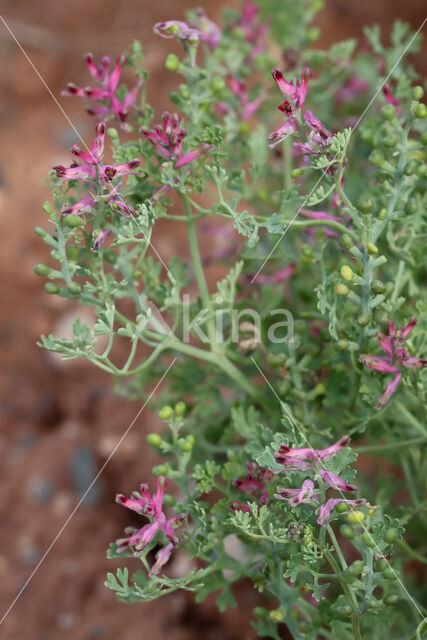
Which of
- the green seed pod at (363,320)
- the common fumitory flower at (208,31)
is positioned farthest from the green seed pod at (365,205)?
the common fumitory flower at (208,31)

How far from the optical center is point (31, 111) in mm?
3197

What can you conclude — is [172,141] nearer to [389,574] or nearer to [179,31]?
[179,31]

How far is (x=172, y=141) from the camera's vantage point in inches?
44.9

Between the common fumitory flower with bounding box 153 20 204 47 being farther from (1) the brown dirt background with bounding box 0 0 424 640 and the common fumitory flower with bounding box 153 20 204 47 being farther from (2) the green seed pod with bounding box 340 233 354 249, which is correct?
(1) the brown dirt background with bounding box 0 0 424 640

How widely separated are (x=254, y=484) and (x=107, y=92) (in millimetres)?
711

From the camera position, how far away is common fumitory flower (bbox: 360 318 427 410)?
3.63 feet

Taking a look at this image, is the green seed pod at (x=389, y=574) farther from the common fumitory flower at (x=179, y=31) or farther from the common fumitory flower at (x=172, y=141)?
the common fumitory flower at (x=179, y=31)

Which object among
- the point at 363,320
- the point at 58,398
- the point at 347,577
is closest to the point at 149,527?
the point at 347,577

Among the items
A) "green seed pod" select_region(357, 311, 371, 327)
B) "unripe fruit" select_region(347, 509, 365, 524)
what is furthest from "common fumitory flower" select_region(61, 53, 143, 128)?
"unripe fruit" select_region(347, 509, 365, 524)

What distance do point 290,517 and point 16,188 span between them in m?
2.24

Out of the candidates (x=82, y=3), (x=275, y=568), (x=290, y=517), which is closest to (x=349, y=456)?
(x=290, y=517)

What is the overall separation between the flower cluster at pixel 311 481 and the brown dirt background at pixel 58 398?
3.15 ft

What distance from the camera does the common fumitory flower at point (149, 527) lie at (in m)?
1.06

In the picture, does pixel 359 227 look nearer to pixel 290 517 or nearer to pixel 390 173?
pixel 390 173
